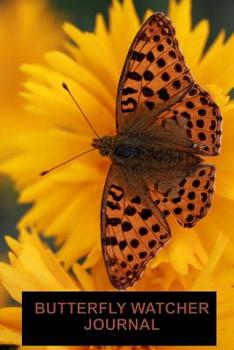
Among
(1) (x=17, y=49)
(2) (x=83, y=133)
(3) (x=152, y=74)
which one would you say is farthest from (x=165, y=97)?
(1) (x=17, y=49)

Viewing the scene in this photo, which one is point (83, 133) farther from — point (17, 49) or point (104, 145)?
point (17, 49)

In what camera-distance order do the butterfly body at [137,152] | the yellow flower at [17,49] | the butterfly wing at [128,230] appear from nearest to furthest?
the butterfly wing at [128,230], the butterfly body at [137,152], the yellow flower at [17,49]

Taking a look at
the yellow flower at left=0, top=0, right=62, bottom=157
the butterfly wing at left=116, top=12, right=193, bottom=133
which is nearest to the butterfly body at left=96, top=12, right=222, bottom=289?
the butterfly wing at left=116, top=12, right=193, bottom=133

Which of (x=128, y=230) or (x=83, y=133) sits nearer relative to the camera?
(x=128, y=230)

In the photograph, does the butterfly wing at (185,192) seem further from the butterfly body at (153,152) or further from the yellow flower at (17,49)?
the yellow flower at (17,49)

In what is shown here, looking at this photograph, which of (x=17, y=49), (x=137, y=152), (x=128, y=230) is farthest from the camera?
(x=17, y=49)

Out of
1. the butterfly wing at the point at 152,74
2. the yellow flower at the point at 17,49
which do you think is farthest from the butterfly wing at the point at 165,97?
the yellow flower at the point at 17,49

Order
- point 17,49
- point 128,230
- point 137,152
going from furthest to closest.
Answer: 1. point 17,49
2. point 137,152
3. point 128,230
